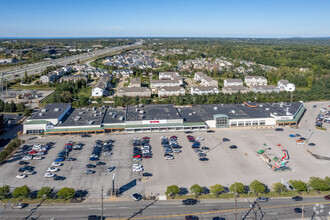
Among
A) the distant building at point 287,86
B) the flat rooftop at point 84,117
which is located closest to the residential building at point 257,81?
the distant building at point 287,86

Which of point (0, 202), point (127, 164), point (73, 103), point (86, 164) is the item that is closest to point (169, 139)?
point (127, 164)

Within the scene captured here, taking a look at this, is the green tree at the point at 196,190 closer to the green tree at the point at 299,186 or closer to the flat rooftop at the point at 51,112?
the green tree at the point at 299,186

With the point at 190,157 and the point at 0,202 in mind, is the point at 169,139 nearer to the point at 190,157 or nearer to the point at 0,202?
the point at 190,157

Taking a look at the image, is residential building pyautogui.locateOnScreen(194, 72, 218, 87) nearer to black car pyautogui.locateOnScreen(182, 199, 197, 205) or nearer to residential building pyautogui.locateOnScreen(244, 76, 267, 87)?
residential building pyautogui.locateOnScreen(244, 76, 267, 87)

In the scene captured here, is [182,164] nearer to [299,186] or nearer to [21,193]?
[299,186]

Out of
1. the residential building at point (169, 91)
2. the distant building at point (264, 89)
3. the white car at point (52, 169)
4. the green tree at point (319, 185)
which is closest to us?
the green tree at point (319, 185)
